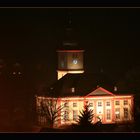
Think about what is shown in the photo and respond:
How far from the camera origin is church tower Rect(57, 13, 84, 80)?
7.05 meters

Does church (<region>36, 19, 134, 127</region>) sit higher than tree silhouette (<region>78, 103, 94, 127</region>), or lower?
higher

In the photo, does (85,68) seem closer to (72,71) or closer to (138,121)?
(72,71)

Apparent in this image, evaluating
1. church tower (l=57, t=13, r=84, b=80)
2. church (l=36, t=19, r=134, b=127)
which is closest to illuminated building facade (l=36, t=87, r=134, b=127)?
church (l=36, t=19, r=134, b=127)

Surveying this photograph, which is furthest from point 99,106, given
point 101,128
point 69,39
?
point 69,39

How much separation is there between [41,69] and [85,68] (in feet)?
1.86

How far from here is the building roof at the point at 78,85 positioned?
7.04 m

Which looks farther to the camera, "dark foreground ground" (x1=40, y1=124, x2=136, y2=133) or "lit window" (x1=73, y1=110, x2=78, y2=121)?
"lit window" (x1=73, y1=110, x2=78, y2=121)

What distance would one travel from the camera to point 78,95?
7.03 metres

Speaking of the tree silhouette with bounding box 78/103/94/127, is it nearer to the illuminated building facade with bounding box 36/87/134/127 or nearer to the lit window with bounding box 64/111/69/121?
the illuminated building facade with bounding box 36/87/134/127

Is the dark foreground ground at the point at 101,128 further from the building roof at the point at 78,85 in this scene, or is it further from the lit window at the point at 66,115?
the building roof at the point at 78,85

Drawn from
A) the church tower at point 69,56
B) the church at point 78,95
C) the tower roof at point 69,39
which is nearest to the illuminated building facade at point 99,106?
the church at point 78,95

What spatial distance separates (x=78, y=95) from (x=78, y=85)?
0.13m

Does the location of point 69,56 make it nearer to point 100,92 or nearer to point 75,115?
point 100,92

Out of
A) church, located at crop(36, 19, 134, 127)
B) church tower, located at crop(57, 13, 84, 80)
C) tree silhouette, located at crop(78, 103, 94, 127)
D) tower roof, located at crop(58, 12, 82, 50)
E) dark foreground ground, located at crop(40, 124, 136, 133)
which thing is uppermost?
tower roof, located at crop(58, 12, 82, 50)
